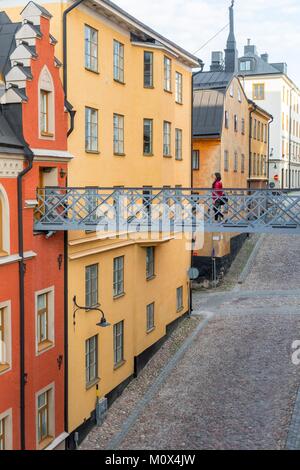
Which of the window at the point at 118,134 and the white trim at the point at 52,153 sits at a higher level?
the window at the point at 118,134

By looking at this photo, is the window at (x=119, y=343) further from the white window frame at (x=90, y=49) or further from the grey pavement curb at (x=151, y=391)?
the white window frame at (x=90, y=49)

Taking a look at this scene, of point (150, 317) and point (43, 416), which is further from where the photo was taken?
point (150, 317)

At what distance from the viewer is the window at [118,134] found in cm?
2225

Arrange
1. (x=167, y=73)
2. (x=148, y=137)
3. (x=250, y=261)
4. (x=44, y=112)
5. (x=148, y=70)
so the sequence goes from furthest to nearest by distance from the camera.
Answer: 1. (x=250, y=261)
2. (x=167, y=73)
3. (x=148, y=137)
4. (x=148, y=70)
5. (x=44, y=112)

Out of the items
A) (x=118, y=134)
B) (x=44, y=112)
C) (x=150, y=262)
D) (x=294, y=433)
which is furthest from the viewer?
(x=150, y=262)

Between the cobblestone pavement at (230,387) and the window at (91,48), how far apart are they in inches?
475

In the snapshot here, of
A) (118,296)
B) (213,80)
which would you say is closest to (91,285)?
(118,296)

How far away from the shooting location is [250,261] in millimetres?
43312

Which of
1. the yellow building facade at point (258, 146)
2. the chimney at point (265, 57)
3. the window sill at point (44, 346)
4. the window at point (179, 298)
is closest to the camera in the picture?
the window sill at point (44, 346)

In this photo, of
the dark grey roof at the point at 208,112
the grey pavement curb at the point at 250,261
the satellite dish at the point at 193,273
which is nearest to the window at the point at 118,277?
the satellite dish at the point at 193,273

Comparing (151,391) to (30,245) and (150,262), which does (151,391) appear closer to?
(150,262)

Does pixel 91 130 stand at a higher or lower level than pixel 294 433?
higher

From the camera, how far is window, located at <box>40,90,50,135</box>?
17.3m

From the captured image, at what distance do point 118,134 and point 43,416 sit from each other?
34.7ft
